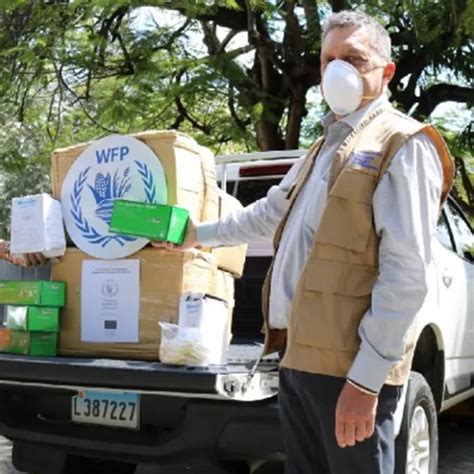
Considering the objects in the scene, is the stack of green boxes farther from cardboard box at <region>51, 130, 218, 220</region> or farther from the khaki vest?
the khaki vest

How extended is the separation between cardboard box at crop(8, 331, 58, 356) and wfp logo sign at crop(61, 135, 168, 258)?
43cm

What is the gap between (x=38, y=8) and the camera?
29.7ft

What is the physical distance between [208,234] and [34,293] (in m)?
0.94

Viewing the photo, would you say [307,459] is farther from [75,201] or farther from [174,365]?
[75,201]

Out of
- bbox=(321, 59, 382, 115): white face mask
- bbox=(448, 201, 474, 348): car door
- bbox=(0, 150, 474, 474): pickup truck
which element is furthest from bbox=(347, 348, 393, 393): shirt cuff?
bbox=(448, 201, 474, 348): car door

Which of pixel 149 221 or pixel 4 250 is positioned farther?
pixel 4 250

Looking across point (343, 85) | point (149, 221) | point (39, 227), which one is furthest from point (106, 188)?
point (343, 85)

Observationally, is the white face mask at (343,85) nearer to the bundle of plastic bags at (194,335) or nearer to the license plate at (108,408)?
the bundle of plastic bags at (194,335)

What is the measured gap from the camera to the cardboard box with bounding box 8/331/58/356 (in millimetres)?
3703

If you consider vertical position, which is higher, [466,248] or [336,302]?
[466,248]

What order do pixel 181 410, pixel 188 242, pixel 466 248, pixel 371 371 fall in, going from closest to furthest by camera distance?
pixel 371 371 < pixel 188 242 < pixel 181 410 < pixel 466 248

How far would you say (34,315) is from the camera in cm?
367

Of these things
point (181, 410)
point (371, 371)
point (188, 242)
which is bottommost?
point (181, 410)

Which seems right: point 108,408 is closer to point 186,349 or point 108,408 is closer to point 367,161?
point 186,349
